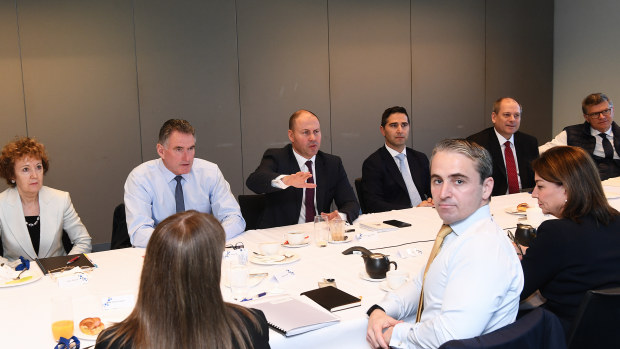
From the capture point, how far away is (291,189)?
388 centimetres

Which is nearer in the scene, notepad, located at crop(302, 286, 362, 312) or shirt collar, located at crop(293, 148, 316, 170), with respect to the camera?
notepad, located at crop(302, 286, 362, 312)

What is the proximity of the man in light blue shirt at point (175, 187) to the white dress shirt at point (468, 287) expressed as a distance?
1628 millimetres

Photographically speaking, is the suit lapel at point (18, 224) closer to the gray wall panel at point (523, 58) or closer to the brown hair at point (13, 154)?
the brown hair at point (13, 154)

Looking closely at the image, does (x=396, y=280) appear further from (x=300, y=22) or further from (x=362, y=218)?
(x=300, y=22)

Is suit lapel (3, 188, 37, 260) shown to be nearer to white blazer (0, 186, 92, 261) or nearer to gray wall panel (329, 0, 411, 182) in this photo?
white blazer (0, 186, 92, 261)

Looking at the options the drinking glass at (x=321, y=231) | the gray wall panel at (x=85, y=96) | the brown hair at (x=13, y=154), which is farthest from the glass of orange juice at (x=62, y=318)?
the gray wall panel at (x=85, y=96)

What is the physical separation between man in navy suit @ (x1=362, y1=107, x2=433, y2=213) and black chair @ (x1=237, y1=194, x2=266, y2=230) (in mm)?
935

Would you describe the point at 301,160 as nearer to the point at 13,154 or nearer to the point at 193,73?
the point at 13,154

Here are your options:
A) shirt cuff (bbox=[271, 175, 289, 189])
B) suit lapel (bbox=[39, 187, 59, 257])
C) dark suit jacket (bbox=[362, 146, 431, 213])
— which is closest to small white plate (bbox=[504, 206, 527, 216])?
dark suit jacket (bbox=[362, 146, 431, 213])

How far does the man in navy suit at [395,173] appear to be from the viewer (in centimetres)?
439

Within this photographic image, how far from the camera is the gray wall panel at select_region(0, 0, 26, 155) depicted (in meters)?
5.23

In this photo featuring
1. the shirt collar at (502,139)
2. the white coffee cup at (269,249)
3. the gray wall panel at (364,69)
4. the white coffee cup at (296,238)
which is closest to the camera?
the white coffee cup at (269,249)

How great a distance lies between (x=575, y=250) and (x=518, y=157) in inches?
123

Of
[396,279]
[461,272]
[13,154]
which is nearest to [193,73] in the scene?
[13,154]
